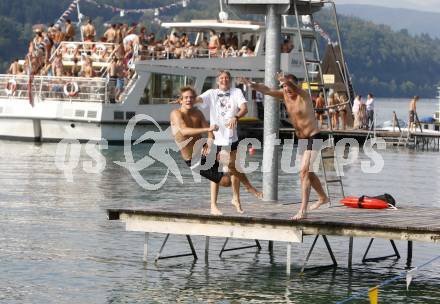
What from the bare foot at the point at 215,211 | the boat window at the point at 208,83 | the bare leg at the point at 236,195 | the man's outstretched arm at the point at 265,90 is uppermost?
the man's outstretched arm at the point at 265,90

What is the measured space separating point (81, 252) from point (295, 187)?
44.5 ft

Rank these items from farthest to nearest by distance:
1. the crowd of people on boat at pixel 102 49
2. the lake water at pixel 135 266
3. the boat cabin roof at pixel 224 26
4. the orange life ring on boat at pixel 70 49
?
the boat cabin roof at pixel 224 26
the orange life ring on boat at pixel 70 49
the crowd of people on boat at pixel 102 49
the lake water at pixel 135 266

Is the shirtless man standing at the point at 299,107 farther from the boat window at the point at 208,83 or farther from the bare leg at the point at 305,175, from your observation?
the boat window at the point at 208,83

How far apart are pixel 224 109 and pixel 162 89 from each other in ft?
107

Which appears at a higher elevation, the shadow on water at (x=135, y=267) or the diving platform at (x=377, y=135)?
the diving platform at (x=377, y=135)

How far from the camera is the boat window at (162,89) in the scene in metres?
49.1

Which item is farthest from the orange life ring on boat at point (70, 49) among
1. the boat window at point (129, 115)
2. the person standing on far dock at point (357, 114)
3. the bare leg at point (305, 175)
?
the bare leg at point (305, 175)

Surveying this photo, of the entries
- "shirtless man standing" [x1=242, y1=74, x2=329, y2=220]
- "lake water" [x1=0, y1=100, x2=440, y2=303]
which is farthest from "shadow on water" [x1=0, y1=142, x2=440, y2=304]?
"shirtless man standing" [x1=242, y1=74, x2=329, y2=220]

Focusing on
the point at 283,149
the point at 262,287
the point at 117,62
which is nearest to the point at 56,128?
the point at 117,62

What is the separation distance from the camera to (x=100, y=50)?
5022 centimetres

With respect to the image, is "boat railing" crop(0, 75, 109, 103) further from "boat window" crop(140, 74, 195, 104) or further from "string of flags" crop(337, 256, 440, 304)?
"string of flags" crop(337, 256, 440, 304)

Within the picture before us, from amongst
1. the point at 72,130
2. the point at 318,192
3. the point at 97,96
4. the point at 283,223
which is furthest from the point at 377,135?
the point at 283,223

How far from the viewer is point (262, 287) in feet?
54.9

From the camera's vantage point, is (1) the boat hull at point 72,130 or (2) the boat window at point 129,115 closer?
(1) the boat hull at point 72,130
